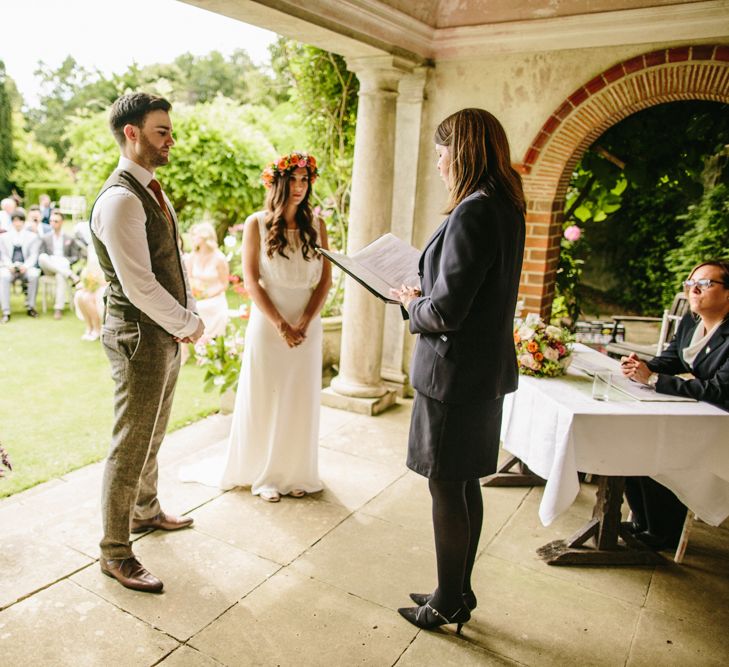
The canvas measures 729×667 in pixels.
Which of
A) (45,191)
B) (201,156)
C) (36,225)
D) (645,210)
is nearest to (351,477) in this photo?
(201,156)

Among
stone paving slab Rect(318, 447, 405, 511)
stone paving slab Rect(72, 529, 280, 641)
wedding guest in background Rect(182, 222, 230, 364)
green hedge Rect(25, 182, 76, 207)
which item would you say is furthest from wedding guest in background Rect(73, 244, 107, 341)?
green hedge Rect(25, 182, 76, 207)

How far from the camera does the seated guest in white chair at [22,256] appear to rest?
372 inches

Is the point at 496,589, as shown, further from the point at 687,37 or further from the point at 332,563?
the point at 687,37

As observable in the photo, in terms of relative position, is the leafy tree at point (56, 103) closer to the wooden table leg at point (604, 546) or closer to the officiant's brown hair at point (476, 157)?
the officiant's brown hair at point (476, 157)

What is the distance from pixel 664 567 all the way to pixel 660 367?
1.12 m

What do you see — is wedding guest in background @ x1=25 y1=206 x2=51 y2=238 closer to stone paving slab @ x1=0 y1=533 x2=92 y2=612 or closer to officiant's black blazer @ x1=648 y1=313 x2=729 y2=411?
stone paving slab @ x1=0 y1=533 x2=92 y2=612

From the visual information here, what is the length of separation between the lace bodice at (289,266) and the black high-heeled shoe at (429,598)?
1829 mm

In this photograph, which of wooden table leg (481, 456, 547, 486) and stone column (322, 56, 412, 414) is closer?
wooden table leg (481, 456, 547, 486)

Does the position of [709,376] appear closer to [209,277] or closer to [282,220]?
[282,220]

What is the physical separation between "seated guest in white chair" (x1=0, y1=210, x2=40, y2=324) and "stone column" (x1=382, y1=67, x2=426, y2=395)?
6.46 m

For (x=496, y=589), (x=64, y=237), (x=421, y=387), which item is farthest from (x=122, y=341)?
(x=64, y=237)

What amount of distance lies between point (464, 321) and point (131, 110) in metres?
1.64

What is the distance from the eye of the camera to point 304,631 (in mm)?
2570

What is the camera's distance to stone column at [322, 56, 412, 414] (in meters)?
4.95
